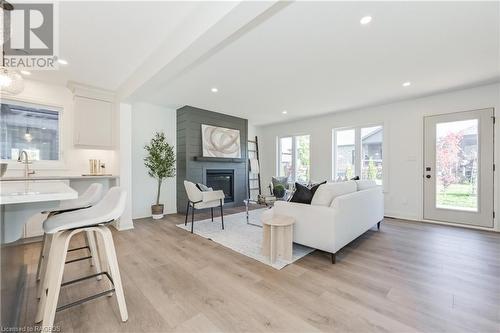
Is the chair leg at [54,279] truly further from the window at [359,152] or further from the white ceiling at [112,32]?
the window at [359,152]

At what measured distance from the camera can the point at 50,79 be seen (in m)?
3.37

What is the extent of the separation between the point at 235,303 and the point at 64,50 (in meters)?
3.35

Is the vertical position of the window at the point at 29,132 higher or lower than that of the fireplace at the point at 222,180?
higher

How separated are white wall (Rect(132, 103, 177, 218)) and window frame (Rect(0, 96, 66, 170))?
1.11 m

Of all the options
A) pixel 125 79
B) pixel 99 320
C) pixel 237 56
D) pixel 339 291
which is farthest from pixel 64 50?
pixel 339 291

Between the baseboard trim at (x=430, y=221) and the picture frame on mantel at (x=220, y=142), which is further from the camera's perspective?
the picture frame on mantel at (x=220, y=142)

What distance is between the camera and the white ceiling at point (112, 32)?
189cm

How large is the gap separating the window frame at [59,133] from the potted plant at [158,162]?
1330 mm

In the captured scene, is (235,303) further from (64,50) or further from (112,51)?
(64,50)

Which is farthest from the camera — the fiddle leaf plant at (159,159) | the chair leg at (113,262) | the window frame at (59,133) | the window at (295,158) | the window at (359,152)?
the window at (295,158)

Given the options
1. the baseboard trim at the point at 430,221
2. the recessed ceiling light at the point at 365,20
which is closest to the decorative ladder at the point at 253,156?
the baseboard trim at the point at 430,221

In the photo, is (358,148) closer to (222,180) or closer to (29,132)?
(222,180)

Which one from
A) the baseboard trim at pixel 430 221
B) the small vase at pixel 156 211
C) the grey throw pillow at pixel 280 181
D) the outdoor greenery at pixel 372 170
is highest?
the outdoor greenery at pixel 372 170

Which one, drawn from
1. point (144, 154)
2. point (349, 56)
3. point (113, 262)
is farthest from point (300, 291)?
point (144, 154)
